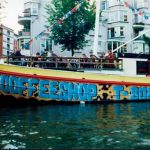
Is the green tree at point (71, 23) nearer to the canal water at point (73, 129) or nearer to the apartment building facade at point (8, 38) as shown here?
the canal water at point (73, 129)

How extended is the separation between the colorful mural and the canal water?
2.77m

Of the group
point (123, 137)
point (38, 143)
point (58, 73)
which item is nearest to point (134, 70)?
point (58, 73)

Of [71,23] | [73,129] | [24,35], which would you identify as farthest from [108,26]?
[73,129]

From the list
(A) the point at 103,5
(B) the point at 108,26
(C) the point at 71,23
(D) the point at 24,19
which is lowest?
(C) the point at 71,23

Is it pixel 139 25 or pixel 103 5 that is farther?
pixel 103 5

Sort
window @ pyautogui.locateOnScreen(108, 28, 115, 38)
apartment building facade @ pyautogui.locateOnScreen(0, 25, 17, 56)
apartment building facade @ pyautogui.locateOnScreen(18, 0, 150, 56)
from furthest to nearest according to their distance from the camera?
apartment building facade @ pyautogui.locateOnScreen(0, 25, 17, 56) → window @ pyautogui.locateOnScreen(108, 28, 115, 38) → apartment building facade @ pyautogui.locateOnScreen(18, 0, 150, 56)

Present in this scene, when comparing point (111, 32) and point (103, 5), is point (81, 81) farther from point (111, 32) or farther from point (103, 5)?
point (103, 5)

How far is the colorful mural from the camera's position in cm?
2177

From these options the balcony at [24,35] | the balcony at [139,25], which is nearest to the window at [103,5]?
the balcony at [139,25]

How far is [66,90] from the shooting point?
75.0ft

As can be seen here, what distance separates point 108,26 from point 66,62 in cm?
3456

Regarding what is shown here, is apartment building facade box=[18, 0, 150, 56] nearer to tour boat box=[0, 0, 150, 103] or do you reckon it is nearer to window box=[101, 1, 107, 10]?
window box=[101, 1, 107, 10]

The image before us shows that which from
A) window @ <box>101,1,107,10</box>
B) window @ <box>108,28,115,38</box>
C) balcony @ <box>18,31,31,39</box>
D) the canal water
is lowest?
the canal water

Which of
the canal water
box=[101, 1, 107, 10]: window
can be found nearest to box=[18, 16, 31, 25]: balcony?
box=[101, 1, 107, 10]: window
